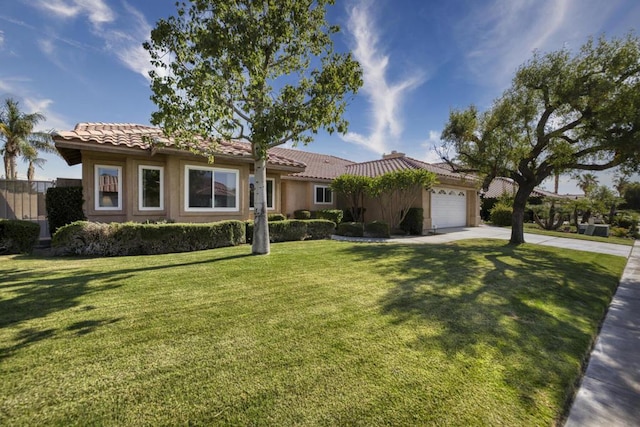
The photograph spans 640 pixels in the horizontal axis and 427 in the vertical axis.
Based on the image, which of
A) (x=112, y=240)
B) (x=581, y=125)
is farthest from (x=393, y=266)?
(x=581, y=125)

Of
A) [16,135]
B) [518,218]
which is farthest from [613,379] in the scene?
[16,135]

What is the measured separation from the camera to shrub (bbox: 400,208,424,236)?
16.7m

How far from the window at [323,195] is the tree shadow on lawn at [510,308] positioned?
33.1ft

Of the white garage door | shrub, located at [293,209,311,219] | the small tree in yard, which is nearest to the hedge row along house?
shrub, located at [293,209,311,219]

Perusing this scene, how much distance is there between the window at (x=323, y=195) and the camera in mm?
19266

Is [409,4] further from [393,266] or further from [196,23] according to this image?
[393,266]

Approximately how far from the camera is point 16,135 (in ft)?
91.5

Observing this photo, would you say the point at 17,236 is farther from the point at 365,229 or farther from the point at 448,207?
the point at 448,207

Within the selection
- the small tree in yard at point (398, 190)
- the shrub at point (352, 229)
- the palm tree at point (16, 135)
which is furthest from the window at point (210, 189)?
the palm tree at point (16, 135)

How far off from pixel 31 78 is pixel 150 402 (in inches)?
586

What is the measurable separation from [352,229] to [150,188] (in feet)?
31.1

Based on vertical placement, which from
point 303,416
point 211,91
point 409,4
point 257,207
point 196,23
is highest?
point 409,4

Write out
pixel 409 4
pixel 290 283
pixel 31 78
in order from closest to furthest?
pixel 290 283, pixel 409 4, pixel 31 78

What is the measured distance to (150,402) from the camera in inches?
93.1
